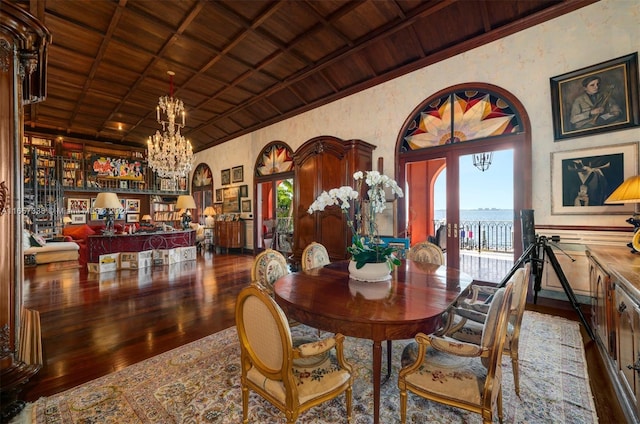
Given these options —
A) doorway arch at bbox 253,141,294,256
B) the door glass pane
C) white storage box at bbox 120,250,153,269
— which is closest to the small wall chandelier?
the door glass pane

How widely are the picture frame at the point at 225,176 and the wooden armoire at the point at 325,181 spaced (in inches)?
148

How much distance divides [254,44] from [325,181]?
8.82 feet

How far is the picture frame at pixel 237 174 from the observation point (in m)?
8.28

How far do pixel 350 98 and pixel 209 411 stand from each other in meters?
5.47

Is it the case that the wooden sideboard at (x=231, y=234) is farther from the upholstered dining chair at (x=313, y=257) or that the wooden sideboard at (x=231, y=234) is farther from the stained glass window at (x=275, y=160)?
the upholstered dining chair at (x=313, y=257)

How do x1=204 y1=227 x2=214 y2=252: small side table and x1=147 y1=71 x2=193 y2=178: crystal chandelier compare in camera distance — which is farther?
x1=204 y1=227 x2=214 y2=252: small side table

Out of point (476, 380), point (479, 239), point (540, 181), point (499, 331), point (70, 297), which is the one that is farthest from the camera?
point (479, 239)

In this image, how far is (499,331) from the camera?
3.96ft

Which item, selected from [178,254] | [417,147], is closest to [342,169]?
[417,147]

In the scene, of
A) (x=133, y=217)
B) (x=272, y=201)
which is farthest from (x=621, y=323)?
(x=133, y=217)

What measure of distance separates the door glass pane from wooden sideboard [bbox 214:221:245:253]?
5923 millimetres

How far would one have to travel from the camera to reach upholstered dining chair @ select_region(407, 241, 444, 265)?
2922mm

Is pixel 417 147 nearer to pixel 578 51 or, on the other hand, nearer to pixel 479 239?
pixel 479 239

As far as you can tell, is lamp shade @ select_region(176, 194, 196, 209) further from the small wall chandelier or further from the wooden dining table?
the small wall chandelier
